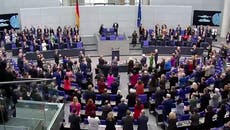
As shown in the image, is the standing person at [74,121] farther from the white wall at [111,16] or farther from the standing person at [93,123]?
the white wall at [111,16]

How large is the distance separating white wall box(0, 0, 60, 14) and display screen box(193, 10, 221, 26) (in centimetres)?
1118

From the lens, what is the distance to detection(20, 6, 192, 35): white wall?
86.5 ft

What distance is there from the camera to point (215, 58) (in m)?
18.8

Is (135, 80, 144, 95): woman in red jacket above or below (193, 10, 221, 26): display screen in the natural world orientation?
below

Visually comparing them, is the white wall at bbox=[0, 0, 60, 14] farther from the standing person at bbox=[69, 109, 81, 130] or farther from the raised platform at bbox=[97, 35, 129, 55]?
the standing person at bbox=[69, 109, 81, 130]

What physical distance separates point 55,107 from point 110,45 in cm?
1227

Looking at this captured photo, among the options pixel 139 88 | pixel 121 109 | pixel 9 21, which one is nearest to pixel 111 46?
pixel 139 88


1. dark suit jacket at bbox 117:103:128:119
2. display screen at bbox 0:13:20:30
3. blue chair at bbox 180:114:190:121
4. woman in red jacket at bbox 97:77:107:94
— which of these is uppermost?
display screen at bbox 0:13:20:30

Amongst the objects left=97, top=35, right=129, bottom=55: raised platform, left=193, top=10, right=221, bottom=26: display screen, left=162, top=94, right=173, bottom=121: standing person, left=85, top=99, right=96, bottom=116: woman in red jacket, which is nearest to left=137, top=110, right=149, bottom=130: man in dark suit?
left=162, top=94, right=173, bottom=121: standing person

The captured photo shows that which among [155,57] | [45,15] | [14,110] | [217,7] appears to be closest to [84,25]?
[45,15]

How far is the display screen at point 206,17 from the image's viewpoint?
27.7 meters

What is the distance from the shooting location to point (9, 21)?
86.8 feet

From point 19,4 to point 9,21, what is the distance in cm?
178

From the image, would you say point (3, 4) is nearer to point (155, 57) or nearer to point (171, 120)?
point (155, 57)
